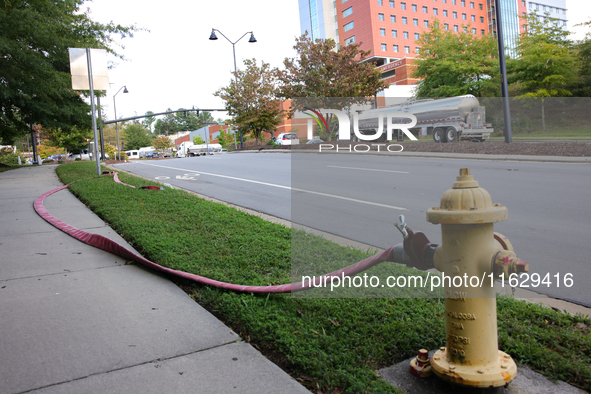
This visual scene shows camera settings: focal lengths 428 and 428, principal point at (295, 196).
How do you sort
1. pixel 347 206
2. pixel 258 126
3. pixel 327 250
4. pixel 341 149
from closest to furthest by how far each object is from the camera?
pixel 341 149 → pixel 347 206 → pixel 327 250 → pixel 258 126

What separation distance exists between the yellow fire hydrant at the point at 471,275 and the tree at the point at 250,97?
117 ft

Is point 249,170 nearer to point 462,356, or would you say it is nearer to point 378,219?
point 378,219

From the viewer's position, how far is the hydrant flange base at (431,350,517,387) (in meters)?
2.14

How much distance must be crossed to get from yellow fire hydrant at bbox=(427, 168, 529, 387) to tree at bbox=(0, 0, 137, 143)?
15438 mm

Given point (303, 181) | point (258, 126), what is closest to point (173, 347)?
point (303, 181)

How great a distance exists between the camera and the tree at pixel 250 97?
38031 mm

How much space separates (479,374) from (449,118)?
4.26 feet

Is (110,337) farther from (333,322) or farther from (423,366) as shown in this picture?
(423,366)

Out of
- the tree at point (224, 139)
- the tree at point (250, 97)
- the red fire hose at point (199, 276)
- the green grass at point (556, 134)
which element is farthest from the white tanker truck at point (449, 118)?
the tree at point (224, 139)

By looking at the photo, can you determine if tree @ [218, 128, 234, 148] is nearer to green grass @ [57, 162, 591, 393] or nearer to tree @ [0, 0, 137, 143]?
tree @ [0, 0, 137, 143]

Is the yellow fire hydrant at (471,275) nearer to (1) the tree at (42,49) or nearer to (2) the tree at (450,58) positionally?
(2) the tree at (450,58)

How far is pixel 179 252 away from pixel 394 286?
2436mm

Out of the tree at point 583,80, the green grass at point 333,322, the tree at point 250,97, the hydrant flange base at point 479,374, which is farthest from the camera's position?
the tree at point 250,97

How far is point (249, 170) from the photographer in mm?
15766
